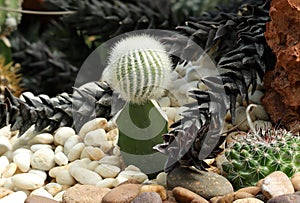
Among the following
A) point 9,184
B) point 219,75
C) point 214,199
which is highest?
point 219,75

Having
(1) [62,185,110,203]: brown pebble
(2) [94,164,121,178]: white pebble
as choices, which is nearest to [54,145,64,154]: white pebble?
(2) [94,164,121,178]: white pebble

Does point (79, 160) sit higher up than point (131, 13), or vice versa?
point (131, 13)

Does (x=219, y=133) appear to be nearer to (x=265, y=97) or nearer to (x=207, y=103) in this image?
(x=207, y=103)

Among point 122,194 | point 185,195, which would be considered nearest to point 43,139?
point 122,194

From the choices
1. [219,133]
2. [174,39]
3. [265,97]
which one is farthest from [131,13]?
[219,133]

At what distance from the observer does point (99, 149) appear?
6.69 ft

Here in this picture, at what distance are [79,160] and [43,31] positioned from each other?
1.81 metres

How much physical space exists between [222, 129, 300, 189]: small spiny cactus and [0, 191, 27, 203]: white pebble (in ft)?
1.91

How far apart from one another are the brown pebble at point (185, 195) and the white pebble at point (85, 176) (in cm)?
32

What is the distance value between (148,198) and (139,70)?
0.38 m

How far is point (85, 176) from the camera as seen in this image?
6.28 feet

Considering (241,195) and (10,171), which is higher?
(241,195)

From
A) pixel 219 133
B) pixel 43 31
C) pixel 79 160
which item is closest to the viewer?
pixel 219 133

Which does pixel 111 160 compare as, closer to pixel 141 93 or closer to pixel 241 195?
pixel 141 93
